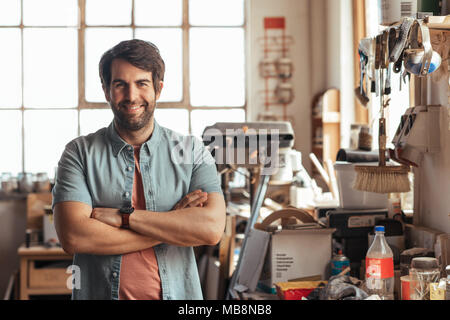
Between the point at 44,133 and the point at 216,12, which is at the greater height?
the point at 216,12

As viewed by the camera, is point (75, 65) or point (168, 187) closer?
point (168, 187)

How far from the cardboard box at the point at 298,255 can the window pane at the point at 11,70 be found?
9.87 feet

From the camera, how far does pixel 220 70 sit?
4.82 meters

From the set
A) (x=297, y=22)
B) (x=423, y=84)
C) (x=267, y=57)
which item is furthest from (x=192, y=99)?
(x=423, y=84)

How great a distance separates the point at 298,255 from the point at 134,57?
4.03 feet

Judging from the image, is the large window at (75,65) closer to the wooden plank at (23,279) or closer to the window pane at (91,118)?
the window pane at (91,118)

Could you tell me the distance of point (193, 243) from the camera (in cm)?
150

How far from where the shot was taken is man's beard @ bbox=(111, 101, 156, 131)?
1.45m

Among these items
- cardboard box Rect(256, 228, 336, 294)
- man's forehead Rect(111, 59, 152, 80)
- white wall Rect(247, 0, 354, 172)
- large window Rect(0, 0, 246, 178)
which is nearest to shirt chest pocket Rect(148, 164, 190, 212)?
man's forehead Rect(111, 59, 152, 80)

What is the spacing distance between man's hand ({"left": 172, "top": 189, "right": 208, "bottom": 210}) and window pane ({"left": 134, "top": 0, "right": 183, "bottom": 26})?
11.3 feet

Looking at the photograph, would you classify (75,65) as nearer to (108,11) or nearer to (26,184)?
(108,11)

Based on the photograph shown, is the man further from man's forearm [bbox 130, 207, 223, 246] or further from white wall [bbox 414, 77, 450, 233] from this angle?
white wall [bbox 414, 77, 450, 233]

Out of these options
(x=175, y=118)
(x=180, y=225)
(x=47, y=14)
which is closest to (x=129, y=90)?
(x=180, y=225)

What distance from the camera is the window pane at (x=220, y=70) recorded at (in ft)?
15.7
